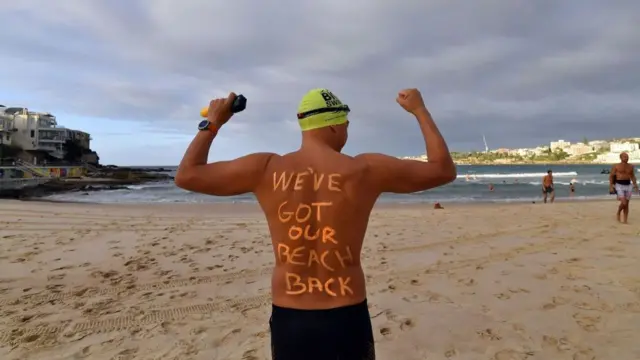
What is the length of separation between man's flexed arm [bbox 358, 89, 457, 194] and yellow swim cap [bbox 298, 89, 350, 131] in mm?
222

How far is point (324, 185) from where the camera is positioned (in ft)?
5.80

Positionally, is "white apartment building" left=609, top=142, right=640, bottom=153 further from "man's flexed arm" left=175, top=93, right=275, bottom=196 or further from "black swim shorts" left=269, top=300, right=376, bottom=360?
"man's flexed arm" left=175, top=93, right=275, bottom=196

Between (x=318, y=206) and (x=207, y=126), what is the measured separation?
64cm

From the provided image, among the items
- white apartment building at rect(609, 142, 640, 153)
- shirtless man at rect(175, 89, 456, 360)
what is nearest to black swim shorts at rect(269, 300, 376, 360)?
shirtless man at rect(175, 89, 456, 360)

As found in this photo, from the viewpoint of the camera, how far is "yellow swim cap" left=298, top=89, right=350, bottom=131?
1.84 metres

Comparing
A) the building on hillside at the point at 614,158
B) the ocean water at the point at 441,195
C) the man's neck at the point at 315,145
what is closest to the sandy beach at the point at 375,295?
the man's neck at the point at 315,145

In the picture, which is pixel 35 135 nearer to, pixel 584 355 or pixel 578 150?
pixel 584 355

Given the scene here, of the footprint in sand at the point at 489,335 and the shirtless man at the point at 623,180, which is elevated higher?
the shirtless man at the point at 623,180

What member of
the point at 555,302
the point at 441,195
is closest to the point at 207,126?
the point at 555,302

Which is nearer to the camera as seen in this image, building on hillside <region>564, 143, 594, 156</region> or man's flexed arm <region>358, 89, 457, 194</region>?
man's flexed arm <region>358, 89, 457, 194</region>

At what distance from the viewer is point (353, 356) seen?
5.60 ft

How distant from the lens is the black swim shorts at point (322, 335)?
168 centimetres

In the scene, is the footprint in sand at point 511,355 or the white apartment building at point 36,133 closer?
the footprint in sand at point 511,355

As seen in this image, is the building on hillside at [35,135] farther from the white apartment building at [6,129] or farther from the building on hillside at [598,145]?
the building on hillside at [598,145]
